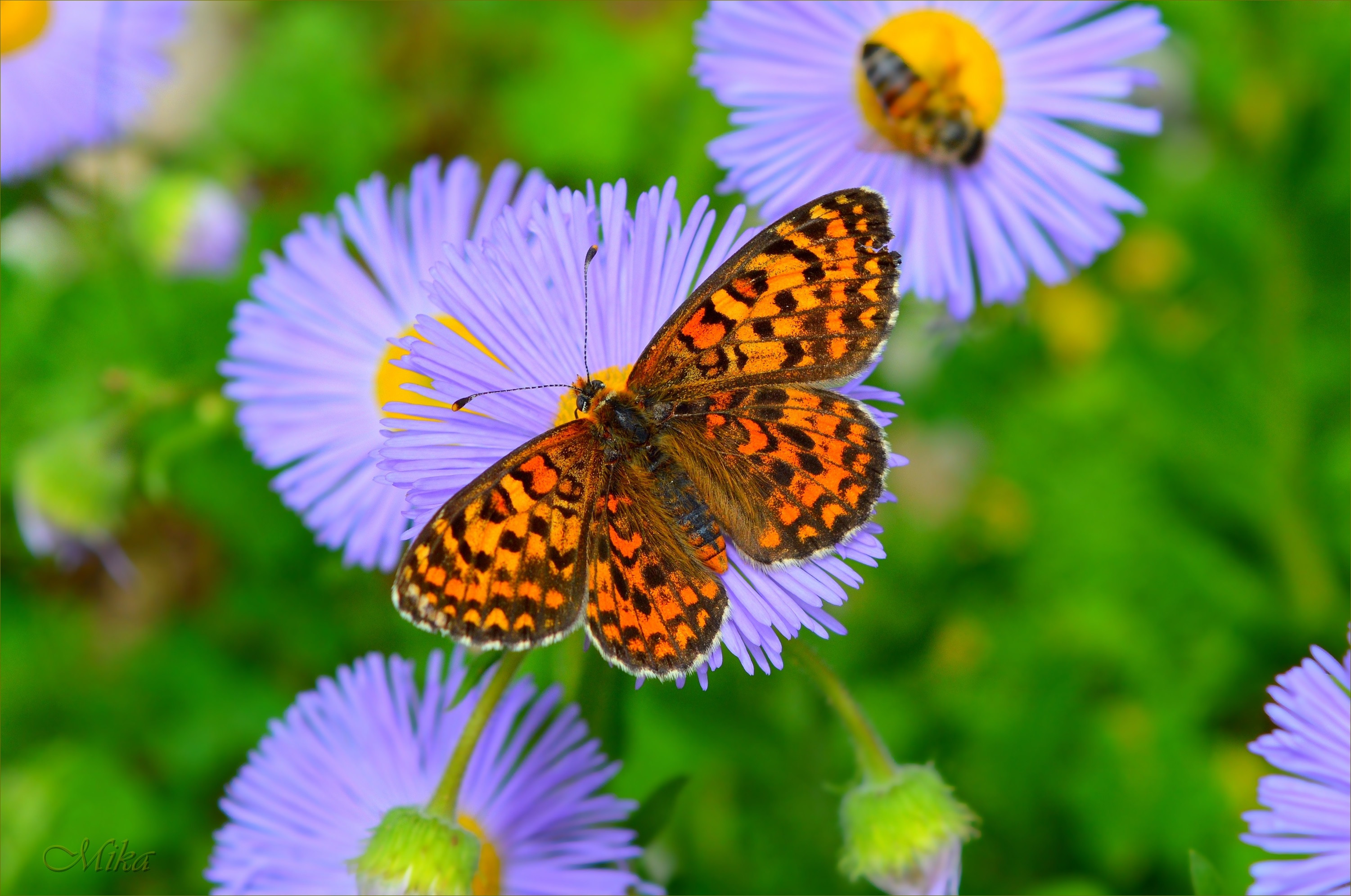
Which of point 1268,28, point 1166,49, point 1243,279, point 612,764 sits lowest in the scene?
point 612,764

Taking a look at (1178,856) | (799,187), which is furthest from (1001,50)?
(1178,856)

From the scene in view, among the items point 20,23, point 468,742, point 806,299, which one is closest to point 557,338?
point 806,299

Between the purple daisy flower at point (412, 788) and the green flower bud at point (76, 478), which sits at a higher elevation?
the green flower bud at point (76, 478)

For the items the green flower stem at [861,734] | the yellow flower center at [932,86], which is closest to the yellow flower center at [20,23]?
the yellow flower center at [932,86]

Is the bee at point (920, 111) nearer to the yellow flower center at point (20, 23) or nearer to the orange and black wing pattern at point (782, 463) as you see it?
the orange and black wing pattern at point (782, 463)

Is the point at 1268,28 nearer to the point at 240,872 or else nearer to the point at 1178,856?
the point at 1178,856

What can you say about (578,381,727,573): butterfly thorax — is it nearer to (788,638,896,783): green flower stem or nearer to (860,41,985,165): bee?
(788,638,896,783): green flower stem

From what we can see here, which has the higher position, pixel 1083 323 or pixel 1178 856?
pixel 1083 323
